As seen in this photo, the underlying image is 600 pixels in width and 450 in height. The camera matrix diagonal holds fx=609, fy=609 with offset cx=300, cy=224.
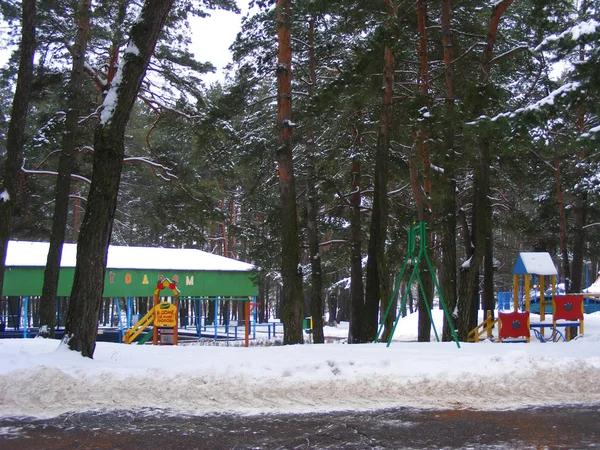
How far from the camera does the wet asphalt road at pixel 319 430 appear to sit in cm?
525

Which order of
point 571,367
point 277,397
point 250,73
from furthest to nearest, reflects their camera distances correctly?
point 250,73 → point 571,367 → point 277,397

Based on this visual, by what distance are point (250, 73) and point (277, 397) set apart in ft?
41.4

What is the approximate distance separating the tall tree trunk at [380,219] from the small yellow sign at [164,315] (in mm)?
6509

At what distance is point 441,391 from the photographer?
7.16m

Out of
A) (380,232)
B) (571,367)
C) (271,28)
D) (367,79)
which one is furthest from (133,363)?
(271,28)

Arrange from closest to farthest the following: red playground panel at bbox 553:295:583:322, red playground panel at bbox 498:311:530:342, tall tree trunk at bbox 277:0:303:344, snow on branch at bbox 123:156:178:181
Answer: tall tree trunk at bbox 277:0:303:344, red playground panel at bbox 498:311:530:342, red playground panel at bbox 553:295:583:322, snow on branch at bbox 123:156:178:181

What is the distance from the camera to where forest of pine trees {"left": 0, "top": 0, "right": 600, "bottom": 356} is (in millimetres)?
10273

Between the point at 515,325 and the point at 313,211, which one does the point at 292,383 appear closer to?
the point at 515,325

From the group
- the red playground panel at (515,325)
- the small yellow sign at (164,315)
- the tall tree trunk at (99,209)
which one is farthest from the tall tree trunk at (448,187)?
the small yellow sign at (164,315)

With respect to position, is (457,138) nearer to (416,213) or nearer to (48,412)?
(416,213)

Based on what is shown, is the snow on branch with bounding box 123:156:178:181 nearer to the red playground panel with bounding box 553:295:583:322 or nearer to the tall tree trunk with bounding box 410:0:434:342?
the tall tree trunk with bounding box 410:0:434:342

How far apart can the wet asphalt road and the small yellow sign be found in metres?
12.4

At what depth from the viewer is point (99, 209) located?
852 cm

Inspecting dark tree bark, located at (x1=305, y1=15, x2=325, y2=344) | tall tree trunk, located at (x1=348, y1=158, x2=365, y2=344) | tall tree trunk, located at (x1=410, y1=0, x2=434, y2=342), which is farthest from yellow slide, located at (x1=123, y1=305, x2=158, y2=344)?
tall tree trunk, located at (x1=410, y1=0, x2=434, y2=342)
